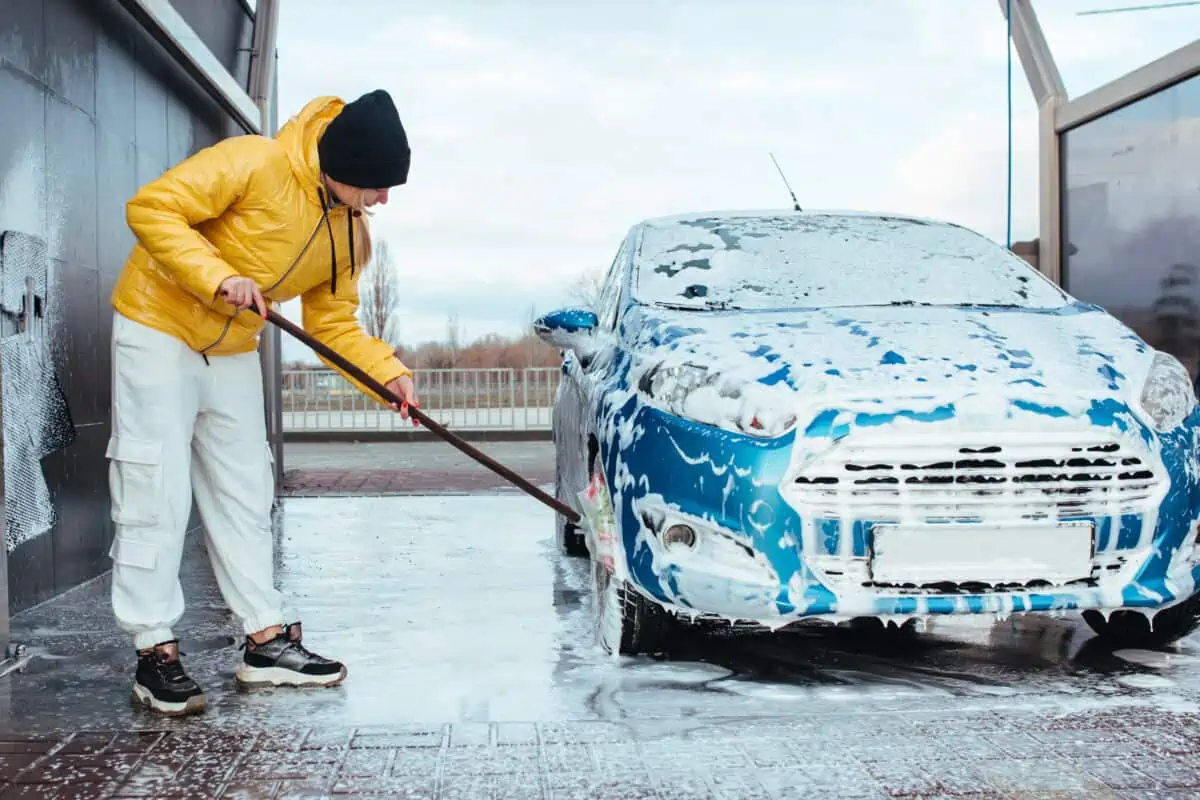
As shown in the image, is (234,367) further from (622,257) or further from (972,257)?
(972,257)

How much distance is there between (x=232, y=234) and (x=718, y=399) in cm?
146

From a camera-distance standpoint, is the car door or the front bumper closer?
the front bumper

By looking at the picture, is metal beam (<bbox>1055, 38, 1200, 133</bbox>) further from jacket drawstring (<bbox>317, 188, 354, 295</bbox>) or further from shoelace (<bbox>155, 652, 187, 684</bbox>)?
shoelace (<bbox>155, 652, 187, 684</bbox>)

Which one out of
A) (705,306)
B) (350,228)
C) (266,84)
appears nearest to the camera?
(350,228)

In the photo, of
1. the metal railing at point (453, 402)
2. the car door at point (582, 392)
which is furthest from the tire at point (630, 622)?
the metal railing at point (453, 402)

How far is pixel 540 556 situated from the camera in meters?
6.72

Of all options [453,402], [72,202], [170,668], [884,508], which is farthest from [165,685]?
[453,402]

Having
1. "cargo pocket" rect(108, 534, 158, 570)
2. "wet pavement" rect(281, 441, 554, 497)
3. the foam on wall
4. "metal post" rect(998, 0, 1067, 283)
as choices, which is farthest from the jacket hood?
"metal post" rect(998, 0, 1067, 283)

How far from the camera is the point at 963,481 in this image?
3676 millimetres

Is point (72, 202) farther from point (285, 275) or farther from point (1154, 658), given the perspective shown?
point (1154, 658)

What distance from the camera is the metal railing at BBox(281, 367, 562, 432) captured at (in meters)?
20.0

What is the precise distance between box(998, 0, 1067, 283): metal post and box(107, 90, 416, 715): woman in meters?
6.68

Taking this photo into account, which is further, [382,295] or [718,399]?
[382,295]

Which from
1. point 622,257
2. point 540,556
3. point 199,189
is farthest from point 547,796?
point 540,556
